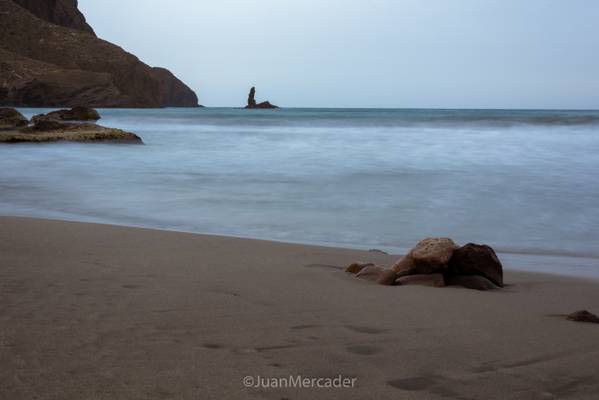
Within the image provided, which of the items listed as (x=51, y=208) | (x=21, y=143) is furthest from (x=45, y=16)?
(x=51, y=208)

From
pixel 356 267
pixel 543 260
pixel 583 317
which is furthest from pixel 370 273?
pixel 543 260

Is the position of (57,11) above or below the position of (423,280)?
above

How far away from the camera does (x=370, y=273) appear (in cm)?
385

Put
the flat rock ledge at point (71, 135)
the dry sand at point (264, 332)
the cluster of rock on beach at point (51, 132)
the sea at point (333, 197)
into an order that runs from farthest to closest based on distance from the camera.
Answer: the cluster of rock on beach at point (51, 132), the flat rock ledge at point (71, 135), the sea at point (333, 197), the dry sand at point (264, 332)

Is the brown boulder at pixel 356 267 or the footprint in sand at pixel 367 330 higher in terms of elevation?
the footprint in sand at pixel 367 330

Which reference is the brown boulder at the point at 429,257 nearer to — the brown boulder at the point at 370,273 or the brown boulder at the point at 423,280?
the brown boulder at the point at 423,280

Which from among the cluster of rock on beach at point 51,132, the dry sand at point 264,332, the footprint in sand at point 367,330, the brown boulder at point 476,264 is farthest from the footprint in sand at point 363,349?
the cluster of rock on beach at point 51,132

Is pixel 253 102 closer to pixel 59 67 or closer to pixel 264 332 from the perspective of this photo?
pixel 59 67

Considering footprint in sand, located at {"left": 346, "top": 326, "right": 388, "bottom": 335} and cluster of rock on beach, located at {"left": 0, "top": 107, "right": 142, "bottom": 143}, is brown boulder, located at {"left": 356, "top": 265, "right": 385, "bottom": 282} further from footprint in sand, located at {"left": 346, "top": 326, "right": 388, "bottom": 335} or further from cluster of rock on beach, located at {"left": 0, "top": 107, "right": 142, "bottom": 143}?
cluster of rock on beach, located at {"left": 0, "top": 107, "right": 142, "bottom": 143}

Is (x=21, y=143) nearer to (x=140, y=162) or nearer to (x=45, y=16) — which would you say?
(x=140, y=162)

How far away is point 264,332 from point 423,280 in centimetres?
152

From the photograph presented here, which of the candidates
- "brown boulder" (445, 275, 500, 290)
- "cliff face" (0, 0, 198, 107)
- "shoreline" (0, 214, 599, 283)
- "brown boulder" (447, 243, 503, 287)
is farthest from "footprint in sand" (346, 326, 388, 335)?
"cliff face" (0, 0, 198, 107)

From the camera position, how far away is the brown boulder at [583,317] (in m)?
2.99

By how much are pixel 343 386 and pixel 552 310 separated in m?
1.69
